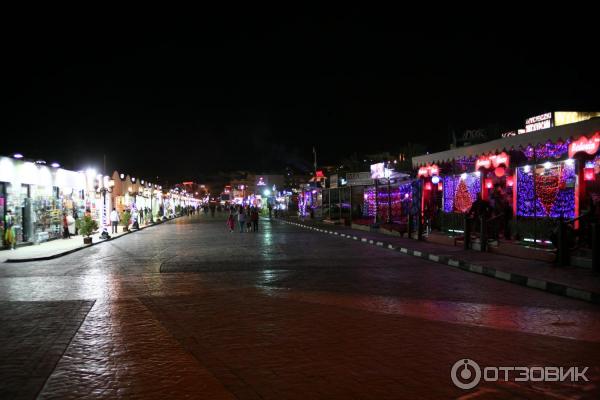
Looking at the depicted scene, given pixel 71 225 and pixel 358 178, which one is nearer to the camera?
pixel 71 225

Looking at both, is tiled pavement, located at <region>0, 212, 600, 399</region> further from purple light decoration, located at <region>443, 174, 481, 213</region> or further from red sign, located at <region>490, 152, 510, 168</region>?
purple light decoration, located at <region>443, 174, 481, 213</region>

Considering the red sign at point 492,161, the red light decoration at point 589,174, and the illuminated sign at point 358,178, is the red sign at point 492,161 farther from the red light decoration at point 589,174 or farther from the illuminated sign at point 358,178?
the illuminated sign at point 358,178

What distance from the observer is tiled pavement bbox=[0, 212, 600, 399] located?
16.9 ft

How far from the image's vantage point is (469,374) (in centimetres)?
545

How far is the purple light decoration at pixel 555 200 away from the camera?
53.5ft

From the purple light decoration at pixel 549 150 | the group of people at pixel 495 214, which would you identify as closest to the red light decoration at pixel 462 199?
the group of people at pixel 495 214

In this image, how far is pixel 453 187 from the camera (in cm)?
2370

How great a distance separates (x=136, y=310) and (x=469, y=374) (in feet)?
18.6

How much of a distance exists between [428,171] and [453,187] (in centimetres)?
148

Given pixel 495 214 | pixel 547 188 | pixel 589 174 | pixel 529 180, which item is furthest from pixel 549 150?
pixel 495 214

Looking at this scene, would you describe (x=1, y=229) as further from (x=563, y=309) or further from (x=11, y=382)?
(x=563, y=309)

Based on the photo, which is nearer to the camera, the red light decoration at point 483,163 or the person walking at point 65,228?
the red light decoration at point 483,163

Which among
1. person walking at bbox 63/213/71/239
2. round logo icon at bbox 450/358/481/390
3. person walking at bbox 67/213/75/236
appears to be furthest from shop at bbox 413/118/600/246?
person walking at bbox 67/213/75/236

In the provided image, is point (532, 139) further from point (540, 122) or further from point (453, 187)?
point (540, 122)
